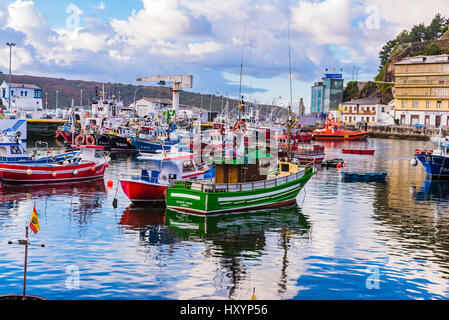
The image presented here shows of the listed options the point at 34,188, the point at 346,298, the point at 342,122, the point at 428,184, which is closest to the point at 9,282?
the point at 346,298

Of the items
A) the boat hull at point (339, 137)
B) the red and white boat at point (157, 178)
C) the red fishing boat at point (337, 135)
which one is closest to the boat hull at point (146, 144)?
the red and white boat at point (157, 178)

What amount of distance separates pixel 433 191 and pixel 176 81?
6468 cm

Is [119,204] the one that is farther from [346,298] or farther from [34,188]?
[346,298]

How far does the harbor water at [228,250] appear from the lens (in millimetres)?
19828

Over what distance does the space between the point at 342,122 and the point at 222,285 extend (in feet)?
482

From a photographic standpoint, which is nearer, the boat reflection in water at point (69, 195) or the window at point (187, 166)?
the boat reflection in water at point (69, 195)

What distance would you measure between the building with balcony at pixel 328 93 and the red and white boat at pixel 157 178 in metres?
141

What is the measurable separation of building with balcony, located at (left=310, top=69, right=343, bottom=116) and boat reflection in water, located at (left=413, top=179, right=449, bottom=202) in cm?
11891

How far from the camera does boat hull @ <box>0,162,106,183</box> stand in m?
44.0

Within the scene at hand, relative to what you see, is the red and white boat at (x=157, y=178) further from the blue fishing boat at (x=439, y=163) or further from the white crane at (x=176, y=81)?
the white crane at (x=176, y=81)

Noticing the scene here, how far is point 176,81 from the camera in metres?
102

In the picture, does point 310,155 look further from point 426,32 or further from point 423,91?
point 426,32

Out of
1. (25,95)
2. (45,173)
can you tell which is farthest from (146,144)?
(25,95)

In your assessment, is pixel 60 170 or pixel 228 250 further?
pixel 60 170
